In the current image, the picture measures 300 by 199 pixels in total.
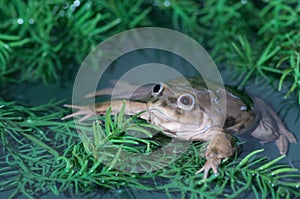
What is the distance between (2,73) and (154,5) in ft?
2.57

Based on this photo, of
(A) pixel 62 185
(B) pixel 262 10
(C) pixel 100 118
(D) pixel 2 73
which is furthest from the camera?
(B) pixel 262 10

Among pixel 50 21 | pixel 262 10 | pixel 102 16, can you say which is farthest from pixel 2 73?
pixel 262 10

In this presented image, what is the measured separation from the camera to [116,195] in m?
1.61

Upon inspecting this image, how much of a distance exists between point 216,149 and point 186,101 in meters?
0.19

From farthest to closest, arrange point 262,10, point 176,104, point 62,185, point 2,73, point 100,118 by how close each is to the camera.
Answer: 1. point 262,10
2. point 2,73
3. point 100,118
4. point 176,104
5. point 62,185

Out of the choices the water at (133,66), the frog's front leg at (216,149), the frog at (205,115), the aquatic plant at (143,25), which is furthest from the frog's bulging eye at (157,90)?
the aquatic plant at (143,25)

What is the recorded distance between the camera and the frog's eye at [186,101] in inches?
68.9

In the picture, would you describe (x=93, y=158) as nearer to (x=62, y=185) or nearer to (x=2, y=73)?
(x=62, y=185)

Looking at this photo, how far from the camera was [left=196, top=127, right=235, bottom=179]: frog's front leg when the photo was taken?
1.65 m

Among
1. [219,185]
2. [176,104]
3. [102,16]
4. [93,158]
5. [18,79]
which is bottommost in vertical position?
[219,185]

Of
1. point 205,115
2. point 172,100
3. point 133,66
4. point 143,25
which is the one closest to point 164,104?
point 172,100

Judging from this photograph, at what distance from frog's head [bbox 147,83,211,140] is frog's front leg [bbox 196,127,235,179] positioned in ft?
0.16

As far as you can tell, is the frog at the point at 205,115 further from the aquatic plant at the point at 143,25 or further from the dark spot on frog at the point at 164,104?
the aquatic plant at the point at 143,25

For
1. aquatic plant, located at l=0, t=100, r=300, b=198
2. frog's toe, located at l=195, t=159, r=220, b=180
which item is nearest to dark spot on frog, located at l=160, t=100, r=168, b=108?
aquatic plant, located at l=0, t=100, r=300, b=198
